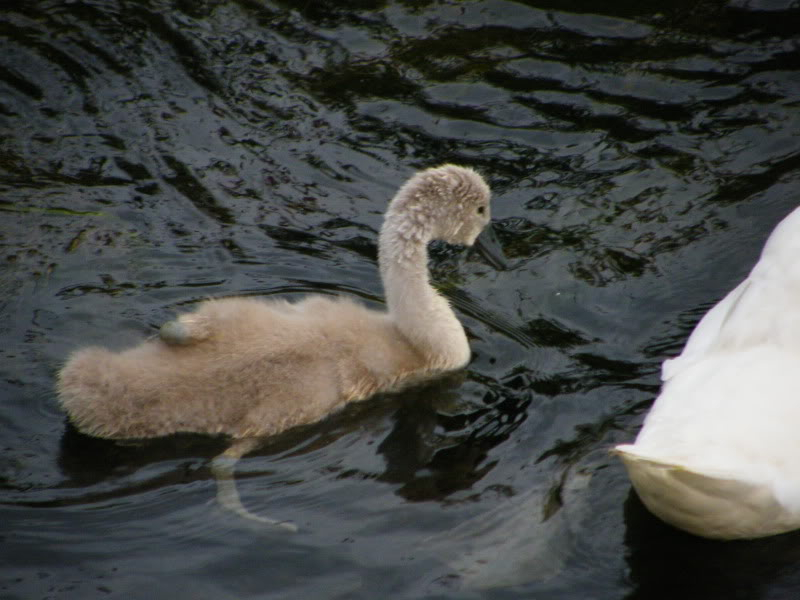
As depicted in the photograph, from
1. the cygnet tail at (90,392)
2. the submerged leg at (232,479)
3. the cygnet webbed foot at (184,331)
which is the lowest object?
the submerged leg at (232,479)

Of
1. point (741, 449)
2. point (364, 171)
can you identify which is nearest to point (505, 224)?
point (364, 171)

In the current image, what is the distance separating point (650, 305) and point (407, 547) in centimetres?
228

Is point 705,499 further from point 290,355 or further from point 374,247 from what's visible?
point 374,247

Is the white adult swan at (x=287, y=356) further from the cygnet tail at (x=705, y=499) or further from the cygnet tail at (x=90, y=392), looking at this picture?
the cygnet tail at (x=705, y=499)

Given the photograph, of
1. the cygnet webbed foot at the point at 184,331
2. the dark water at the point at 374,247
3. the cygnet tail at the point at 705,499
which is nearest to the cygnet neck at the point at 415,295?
the dark water at the point at 374,247

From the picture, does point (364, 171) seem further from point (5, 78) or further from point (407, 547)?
point (407, 547)

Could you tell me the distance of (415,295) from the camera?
5840mm

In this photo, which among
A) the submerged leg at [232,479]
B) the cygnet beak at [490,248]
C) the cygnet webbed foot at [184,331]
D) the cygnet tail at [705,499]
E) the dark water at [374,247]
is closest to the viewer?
the cygnet tail at [705,499]

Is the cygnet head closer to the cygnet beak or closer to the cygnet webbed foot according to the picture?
the cygnet beak

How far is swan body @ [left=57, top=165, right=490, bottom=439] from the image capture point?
5137 millimetres

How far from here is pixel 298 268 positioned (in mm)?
6555

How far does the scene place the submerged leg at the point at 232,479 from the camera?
4742 millimetres

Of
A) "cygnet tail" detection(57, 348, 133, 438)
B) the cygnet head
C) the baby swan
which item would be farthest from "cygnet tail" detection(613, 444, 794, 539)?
"cygnet tail" detection(57, 348, 133, 438)

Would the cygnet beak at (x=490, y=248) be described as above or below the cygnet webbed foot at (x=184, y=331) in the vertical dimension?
above
